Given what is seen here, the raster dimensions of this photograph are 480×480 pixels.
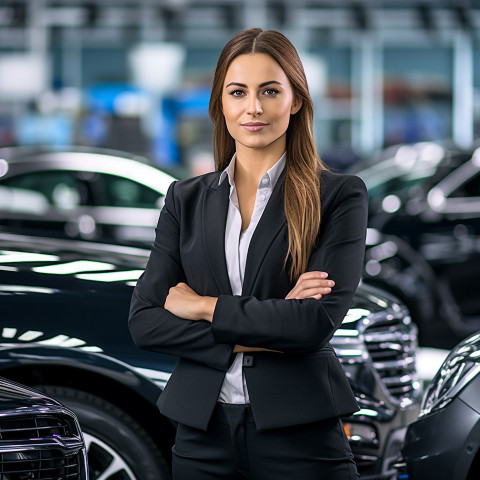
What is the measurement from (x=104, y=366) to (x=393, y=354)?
1351 millimetres

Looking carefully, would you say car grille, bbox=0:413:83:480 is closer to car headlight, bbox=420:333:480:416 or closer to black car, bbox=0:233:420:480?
black car, bbox=0:233:420:480

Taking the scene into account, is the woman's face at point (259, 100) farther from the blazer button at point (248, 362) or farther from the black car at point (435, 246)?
the black car at point (435, 246)

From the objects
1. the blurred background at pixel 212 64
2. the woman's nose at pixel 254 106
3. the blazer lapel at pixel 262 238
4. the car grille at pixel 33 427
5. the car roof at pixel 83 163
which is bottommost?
the car grille at pixel 33 427

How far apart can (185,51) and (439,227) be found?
720 inches

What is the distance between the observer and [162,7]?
24828 millimetres

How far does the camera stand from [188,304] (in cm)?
284

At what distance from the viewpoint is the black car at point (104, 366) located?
3797 mm

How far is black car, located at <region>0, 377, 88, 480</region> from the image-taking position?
9.45ft

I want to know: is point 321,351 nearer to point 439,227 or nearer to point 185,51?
point 439,227

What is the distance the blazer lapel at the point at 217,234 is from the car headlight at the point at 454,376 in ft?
4.40

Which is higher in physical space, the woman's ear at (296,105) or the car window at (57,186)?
the woman's ear at (296,105)

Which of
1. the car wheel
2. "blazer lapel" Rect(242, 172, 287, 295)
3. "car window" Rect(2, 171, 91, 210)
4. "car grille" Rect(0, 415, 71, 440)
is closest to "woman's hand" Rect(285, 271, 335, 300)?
"blazer lapel" Rect(242, 172, 287, 295)

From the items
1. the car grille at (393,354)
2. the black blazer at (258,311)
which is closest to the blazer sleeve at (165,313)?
the black blazer at (258,311)

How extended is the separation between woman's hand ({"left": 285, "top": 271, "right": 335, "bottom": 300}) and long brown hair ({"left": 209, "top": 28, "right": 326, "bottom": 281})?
44 mm
